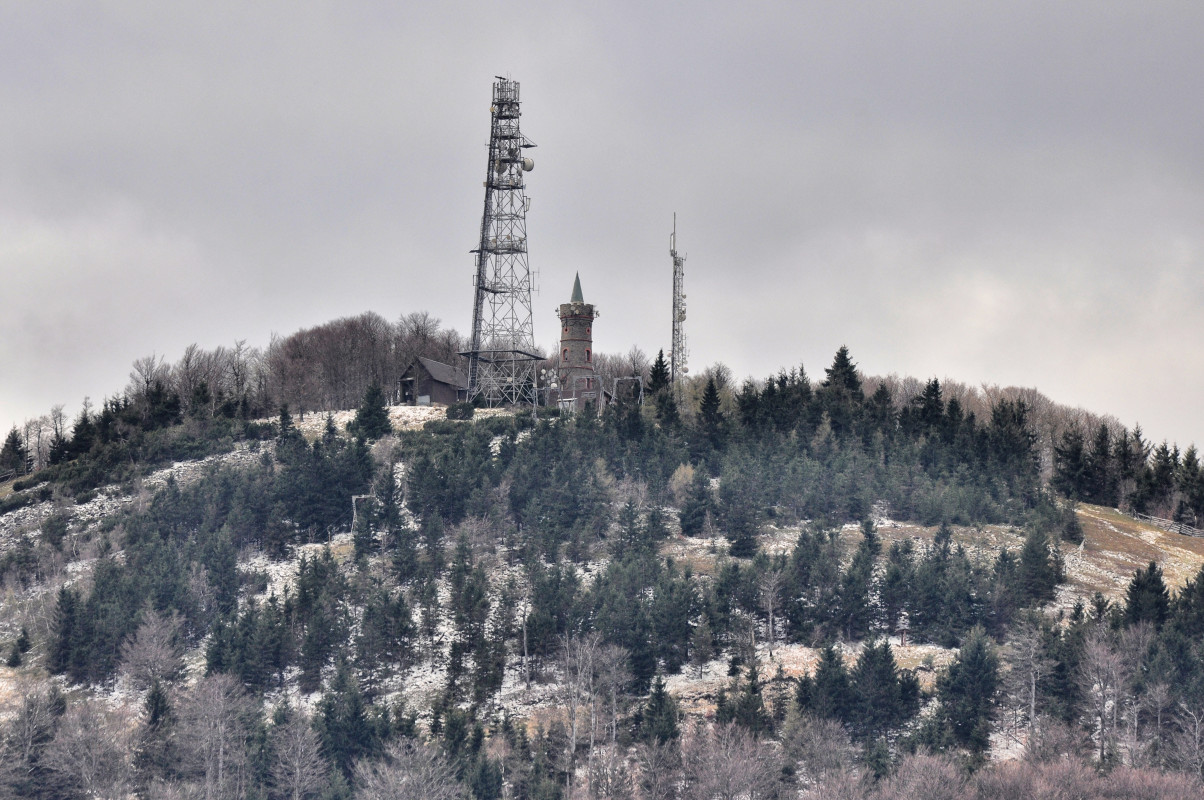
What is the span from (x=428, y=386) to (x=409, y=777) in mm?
50730

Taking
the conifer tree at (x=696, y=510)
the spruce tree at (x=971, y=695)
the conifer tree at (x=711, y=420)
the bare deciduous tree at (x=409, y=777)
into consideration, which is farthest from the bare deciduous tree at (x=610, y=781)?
the conifer tree at (x=711, y=420)

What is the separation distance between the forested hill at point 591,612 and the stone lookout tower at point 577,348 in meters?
9.71

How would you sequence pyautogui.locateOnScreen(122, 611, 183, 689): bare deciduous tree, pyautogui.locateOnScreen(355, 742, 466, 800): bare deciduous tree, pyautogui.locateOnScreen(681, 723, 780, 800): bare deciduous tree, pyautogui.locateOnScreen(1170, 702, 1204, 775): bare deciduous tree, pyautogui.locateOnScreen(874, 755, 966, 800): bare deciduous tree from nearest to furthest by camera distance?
pyautogui.locateOnScreen(874, 755, 966, 800): bare deciduous tree
pyautogui.locateOnScreen(355, 742, 466, 800): bare deciduous tree
pyautogui.locateOnScreen(681, 723, 780, 800): bare deciduous tree
pyautogui.locateOnScreen(1170, 702, 1204, 775): bare deciduous tree
pyautogui.locateOnScreen(122, 611, 183, 689): bare deciduous tree

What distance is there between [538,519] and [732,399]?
109 feet

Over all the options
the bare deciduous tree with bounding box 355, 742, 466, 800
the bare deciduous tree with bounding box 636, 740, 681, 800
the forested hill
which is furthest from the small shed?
the bare deciduous tree with bounding box 636, 740, 681, 800

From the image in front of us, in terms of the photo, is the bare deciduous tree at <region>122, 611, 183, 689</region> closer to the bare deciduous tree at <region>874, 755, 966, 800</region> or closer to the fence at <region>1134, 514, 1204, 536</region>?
the bare deciduous tree at <region>874, 755, 966, 800</region>

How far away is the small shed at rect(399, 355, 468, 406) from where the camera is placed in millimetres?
81938

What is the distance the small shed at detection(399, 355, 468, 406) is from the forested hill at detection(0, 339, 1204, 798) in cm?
699

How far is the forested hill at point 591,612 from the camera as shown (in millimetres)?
36625

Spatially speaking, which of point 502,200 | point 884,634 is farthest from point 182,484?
point 884,634

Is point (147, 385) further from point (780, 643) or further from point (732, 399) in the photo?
point (780, 643)

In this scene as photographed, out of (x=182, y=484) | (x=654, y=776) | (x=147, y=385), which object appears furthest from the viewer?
(x=147, y=385)

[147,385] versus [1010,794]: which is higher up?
[147,385]

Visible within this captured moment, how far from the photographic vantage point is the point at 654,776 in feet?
117
